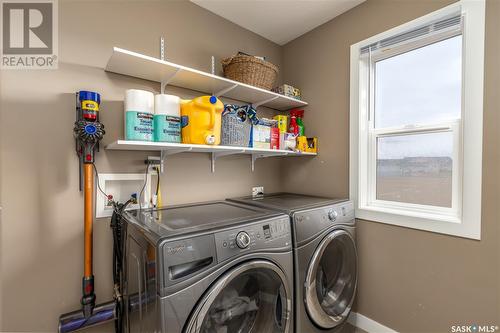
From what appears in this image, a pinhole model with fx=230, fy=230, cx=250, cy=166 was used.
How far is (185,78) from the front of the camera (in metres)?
1.60

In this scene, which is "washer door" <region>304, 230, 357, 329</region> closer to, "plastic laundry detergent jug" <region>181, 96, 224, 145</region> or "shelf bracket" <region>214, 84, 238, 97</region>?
"plastic laundry detergent jug" <region>181, 96, 224, 145</region>

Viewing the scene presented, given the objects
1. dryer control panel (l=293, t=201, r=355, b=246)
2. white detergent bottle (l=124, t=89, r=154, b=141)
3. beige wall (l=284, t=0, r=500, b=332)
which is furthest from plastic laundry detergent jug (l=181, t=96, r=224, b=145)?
beige wall (l=284, t=0, r=500, b=332)

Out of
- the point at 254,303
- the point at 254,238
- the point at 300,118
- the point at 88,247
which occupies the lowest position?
the point at 254,303

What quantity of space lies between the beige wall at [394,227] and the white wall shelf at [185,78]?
1.21 ft

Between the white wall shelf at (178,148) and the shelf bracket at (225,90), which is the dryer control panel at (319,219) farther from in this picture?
the shelf bracket at (225,90)

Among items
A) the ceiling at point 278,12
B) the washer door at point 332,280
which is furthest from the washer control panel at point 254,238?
the ceiling at point 278,12

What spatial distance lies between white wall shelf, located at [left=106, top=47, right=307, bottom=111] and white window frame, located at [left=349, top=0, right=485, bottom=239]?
56 centimetres

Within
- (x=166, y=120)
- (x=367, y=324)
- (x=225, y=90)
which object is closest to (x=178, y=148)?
(x=166, y=120)

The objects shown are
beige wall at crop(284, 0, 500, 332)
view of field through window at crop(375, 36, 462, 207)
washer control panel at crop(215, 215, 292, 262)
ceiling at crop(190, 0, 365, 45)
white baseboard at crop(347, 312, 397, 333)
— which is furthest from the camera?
ceiling at crop(190, 0, 365, 45)

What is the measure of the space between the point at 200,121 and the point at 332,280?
Answer: 4.81 ft

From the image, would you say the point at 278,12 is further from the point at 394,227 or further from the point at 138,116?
the point at 394,227

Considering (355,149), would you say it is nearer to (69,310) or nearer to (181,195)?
(181,195)

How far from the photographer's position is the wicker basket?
1710 mm

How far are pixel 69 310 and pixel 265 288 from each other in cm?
110
